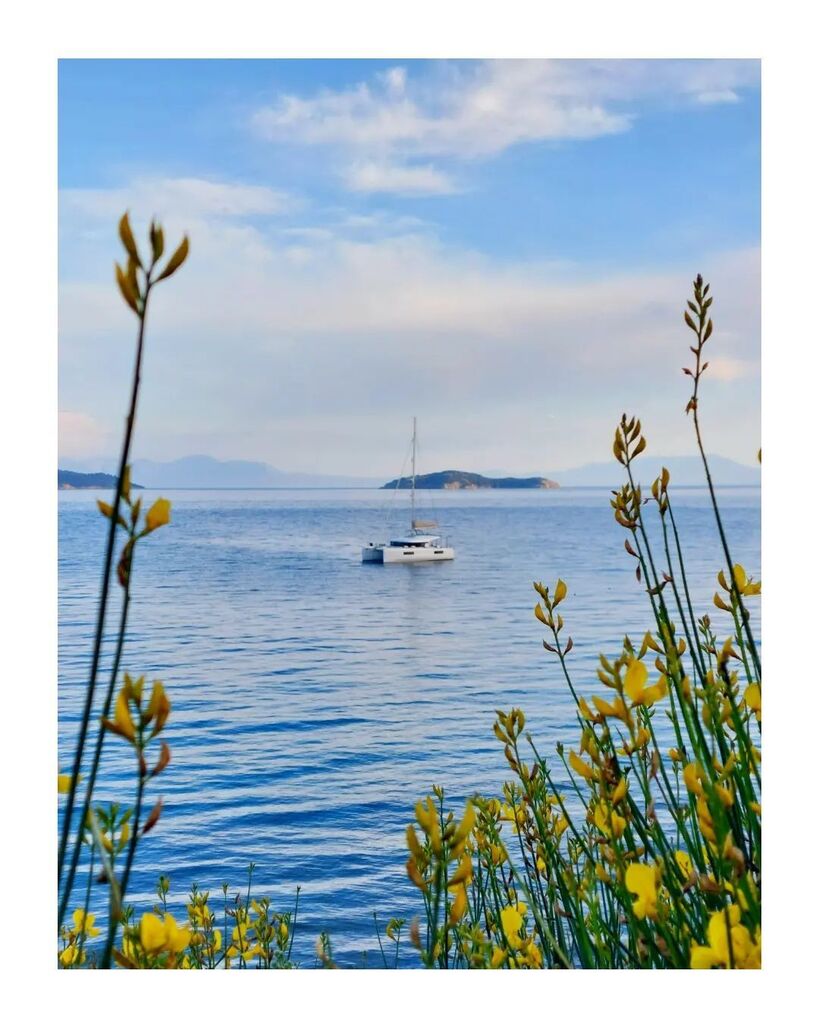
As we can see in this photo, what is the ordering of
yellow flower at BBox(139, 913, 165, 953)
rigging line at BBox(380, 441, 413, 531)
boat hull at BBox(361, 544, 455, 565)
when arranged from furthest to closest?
1. boat hull at BBox(361, 544, 455, 565)
2. rigging line at BBox(380, 441, 413, 531)
3. yellow flower at BBox(139, 913, 165, 953)

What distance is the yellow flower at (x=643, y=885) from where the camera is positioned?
108cm

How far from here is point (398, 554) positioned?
3.08 metres

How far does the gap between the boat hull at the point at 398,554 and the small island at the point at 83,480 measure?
110 centimetres

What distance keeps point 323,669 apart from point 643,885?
66.0 inches

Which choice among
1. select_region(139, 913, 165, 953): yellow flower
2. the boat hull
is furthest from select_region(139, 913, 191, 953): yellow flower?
the boat hull

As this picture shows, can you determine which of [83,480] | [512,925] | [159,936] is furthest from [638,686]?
[83,480]

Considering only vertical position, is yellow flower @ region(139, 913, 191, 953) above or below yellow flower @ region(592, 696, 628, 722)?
below

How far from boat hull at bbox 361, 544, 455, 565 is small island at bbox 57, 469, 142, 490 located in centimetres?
110

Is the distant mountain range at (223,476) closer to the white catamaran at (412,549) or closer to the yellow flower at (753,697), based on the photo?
the white catamaran at (412,549)

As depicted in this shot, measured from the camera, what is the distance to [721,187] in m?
2.23

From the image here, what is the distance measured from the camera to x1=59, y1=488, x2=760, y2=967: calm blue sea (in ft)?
7.53

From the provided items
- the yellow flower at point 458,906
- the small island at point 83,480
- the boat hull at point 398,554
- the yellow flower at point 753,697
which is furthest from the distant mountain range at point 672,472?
the yellow flower at point 458,906

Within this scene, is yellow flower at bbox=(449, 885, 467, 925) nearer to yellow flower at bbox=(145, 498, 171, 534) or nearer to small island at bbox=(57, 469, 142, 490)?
yellow flower at bbox=(145, 498, 171, 534)

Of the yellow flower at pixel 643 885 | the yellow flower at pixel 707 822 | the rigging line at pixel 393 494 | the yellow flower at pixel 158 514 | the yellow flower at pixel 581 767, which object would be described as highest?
the rigging line at pixel 393 494
